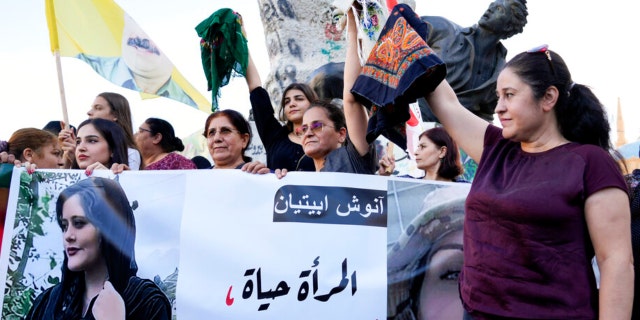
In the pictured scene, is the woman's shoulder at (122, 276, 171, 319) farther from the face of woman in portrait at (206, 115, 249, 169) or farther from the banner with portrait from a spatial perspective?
the face of woman in portrait at (206, 115, 249, 169)

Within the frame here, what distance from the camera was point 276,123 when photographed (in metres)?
4.46

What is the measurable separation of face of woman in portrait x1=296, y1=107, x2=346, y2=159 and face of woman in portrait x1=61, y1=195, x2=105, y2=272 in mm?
1132

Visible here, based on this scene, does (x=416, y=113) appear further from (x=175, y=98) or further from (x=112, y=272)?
(x=112, y=272)

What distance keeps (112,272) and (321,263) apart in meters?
0.96

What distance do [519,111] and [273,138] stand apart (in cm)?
229

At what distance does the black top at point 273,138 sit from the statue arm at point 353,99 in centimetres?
94

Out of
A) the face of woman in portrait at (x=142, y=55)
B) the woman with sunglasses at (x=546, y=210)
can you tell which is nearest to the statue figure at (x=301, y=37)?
the face of woman in portrait at (x=142, y=55)

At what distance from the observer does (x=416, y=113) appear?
5.69 metres

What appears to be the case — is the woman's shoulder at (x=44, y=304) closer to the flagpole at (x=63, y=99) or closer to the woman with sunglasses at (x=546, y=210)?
the flagpole at (x=63, y=99)

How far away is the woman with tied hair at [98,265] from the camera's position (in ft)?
10.6

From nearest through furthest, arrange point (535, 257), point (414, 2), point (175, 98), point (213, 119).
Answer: point (535, 257) < point (213, 119) < point (175, 98) < point (414, 2)

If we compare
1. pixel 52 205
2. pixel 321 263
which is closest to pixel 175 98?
pixel 52 205

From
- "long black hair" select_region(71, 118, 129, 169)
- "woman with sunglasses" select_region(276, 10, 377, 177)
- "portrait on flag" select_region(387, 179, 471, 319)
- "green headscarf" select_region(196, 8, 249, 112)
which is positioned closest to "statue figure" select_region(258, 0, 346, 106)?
"green headscarf" select_region(196, 8, 249, 112)

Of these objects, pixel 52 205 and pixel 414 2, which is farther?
pixel 414 2
